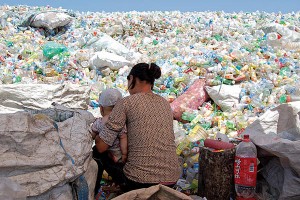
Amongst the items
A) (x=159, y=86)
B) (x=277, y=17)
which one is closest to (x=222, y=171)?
(x=159, y=86)

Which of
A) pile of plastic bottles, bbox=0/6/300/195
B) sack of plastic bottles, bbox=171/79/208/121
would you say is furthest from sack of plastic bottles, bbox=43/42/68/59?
sack of plastic bottles, bbox=171/79/208/121

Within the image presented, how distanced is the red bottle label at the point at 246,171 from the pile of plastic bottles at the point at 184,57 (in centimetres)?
58

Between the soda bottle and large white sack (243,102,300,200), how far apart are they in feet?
0.36

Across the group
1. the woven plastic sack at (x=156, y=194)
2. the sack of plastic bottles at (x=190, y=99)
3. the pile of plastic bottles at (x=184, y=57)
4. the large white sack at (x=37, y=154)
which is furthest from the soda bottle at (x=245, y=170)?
the sack of plastic bottles at (x=190, y=99)

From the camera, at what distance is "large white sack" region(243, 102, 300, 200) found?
9.23 feet

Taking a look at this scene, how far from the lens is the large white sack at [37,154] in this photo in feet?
6.94

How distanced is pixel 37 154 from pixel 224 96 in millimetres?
3931

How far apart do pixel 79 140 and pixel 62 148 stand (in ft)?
0.57

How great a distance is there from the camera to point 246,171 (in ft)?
9.61

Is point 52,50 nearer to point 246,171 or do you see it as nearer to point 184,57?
point 184,57

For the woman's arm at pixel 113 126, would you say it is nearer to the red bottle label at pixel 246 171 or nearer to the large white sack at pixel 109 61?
the red bottle label at pixel 246 171

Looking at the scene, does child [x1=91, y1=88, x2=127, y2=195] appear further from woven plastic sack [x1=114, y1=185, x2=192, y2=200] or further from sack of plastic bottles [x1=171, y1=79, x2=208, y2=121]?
sack of plastic bottles [x1=171, y1=79, x2=208, y2=121]

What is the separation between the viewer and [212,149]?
3117 mm

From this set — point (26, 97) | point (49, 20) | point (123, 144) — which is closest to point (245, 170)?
point (123, 144)
